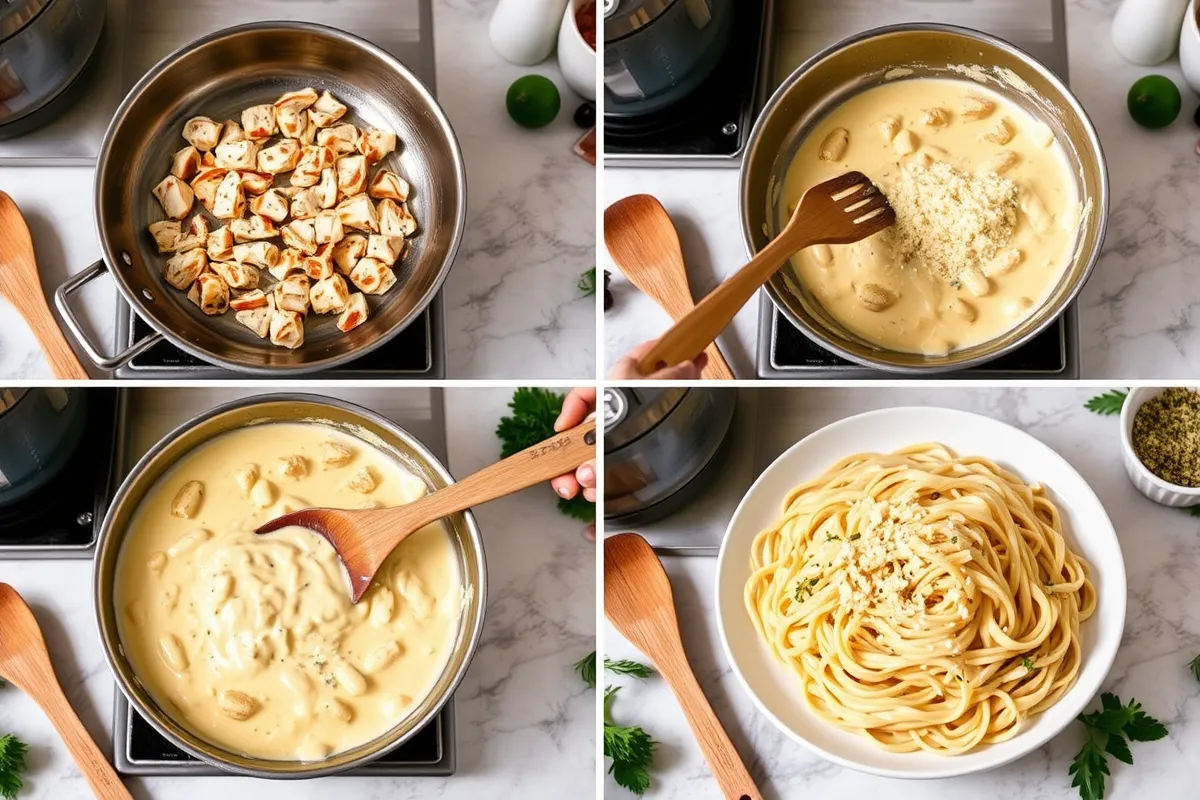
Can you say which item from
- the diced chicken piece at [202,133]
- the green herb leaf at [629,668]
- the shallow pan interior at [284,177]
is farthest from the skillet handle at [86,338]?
the green herb leaf at [629,668]

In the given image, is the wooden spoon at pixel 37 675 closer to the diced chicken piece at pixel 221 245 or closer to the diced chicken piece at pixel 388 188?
the diced chicken piece at pixel 221 245

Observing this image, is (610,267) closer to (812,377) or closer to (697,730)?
(812,377)

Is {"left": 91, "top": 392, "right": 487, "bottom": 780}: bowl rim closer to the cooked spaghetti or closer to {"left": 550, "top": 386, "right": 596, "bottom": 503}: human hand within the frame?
{"left": 550, "top": 386, "right": 596, "bottom": 503}: human hand

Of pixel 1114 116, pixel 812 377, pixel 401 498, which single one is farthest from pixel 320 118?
pixel 1114 116

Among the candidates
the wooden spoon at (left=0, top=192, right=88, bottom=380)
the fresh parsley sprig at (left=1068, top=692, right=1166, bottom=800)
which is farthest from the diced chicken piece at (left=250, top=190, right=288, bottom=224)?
the fresh parsley sprig at (left=1068, top=692, right=1166, bottom=800)

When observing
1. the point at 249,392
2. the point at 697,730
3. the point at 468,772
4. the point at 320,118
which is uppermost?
the point at 320,118

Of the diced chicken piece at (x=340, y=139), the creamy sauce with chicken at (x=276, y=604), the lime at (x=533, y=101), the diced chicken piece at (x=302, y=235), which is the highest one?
the lime at (x=533, y=101)
